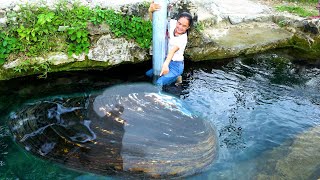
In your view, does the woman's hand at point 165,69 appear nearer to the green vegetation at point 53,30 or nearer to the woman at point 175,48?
the woman at point 175,48

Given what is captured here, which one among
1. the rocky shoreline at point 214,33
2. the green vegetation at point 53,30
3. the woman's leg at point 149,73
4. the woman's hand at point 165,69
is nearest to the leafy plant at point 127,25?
the green vegetation at point 53,30

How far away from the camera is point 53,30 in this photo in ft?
22.6

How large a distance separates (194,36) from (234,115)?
249 cm

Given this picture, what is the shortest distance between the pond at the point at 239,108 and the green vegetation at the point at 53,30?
21.9 inches

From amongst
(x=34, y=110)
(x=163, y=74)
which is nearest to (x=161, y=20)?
(x=163, y=74)

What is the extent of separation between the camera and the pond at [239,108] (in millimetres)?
4945

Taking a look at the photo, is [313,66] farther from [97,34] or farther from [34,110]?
[34,110]

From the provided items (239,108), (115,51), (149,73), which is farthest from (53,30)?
(239,108)

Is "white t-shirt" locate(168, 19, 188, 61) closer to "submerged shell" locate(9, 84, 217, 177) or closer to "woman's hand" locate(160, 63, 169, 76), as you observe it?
"woman's hand" locate(160, 63, 169, 76)

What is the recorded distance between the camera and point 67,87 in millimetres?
7012

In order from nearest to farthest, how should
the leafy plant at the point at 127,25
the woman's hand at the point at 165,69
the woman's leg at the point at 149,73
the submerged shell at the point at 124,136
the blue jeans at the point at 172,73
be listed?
1. the submerged shell at the point at 124,136
2. the woman's hand at the point at 165,69
3. the blue jeans at the point at 172,73
4. the leafy plant at the point at 127,25
5. the woman's leg at the point at 149,73

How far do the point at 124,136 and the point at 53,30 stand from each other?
10.2 feet

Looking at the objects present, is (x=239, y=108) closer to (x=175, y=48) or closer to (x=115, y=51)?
(x=175, y=48)

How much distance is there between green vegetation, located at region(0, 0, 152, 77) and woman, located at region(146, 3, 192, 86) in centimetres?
92
